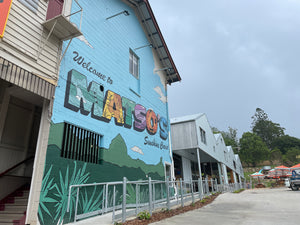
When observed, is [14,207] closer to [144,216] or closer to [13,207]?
[13,207]

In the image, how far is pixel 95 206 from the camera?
7020 millimetres

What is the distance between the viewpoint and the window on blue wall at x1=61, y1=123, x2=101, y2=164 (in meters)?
6.61

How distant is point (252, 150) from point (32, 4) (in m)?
61.7

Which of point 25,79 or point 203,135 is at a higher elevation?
point 203,135

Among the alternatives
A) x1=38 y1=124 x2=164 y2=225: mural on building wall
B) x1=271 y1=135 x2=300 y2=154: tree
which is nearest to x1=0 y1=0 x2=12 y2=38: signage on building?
x1=38 y1=124 x2=164 y2=225: mural on building wall

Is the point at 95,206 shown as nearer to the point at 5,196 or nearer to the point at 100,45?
the point at 5,196

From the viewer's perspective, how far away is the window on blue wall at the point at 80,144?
661 centimetres

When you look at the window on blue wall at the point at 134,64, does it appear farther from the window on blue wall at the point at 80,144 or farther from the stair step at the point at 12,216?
the stair step at the point at 12,216

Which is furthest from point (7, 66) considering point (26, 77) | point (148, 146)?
point (148, 146)

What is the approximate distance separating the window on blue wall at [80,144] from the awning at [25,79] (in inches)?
47.6

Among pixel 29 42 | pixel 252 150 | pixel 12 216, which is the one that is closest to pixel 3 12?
pixel 29 42

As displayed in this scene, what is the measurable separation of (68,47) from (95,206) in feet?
17.7

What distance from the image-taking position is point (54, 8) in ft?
Result: 22.2

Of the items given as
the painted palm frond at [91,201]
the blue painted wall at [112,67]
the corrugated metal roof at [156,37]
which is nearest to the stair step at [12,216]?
the painted palm frond at [91,201]
